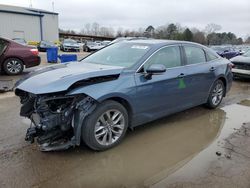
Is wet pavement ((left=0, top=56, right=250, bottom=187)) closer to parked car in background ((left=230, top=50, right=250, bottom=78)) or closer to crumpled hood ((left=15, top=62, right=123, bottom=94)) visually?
crumpled hood ((left=15, top=62, right=123, bottom=94))

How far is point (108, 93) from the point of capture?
3604 mm

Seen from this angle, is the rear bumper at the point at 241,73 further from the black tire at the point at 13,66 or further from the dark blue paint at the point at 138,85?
the black tire at the point at 13,66

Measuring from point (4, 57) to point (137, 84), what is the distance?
7.35 m

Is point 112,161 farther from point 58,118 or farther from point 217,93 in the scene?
point 217,93

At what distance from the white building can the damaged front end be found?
130 feet

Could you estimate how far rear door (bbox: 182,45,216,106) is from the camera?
504cm

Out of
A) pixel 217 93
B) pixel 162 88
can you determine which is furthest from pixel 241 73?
pixel 162 88

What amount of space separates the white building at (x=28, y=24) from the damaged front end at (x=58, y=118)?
1557 inches

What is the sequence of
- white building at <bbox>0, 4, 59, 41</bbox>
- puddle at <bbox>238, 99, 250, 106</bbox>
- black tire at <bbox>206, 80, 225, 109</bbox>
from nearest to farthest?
black tire at <bbox>206, 80, 225, 109</bbox>
puddle at <bbox>238, 99, 250, 106</bbox>
white building at <bbox>0, 4, 59, 41</bbox>

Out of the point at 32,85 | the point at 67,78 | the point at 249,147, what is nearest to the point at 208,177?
the point at 249,147

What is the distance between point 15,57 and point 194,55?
7.23 meters

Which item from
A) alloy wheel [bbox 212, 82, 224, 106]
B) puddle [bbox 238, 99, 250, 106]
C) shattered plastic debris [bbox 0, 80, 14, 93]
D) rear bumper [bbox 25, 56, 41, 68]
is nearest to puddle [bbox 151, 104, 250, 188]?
alloy wheel [bbox 212, 82, 224, 106]

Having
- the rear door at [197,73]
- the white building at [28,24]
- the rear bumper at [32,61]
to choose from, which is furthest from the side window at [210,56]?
the white building at [28,24]

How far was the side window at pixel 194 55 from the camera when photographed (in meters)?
5.11
